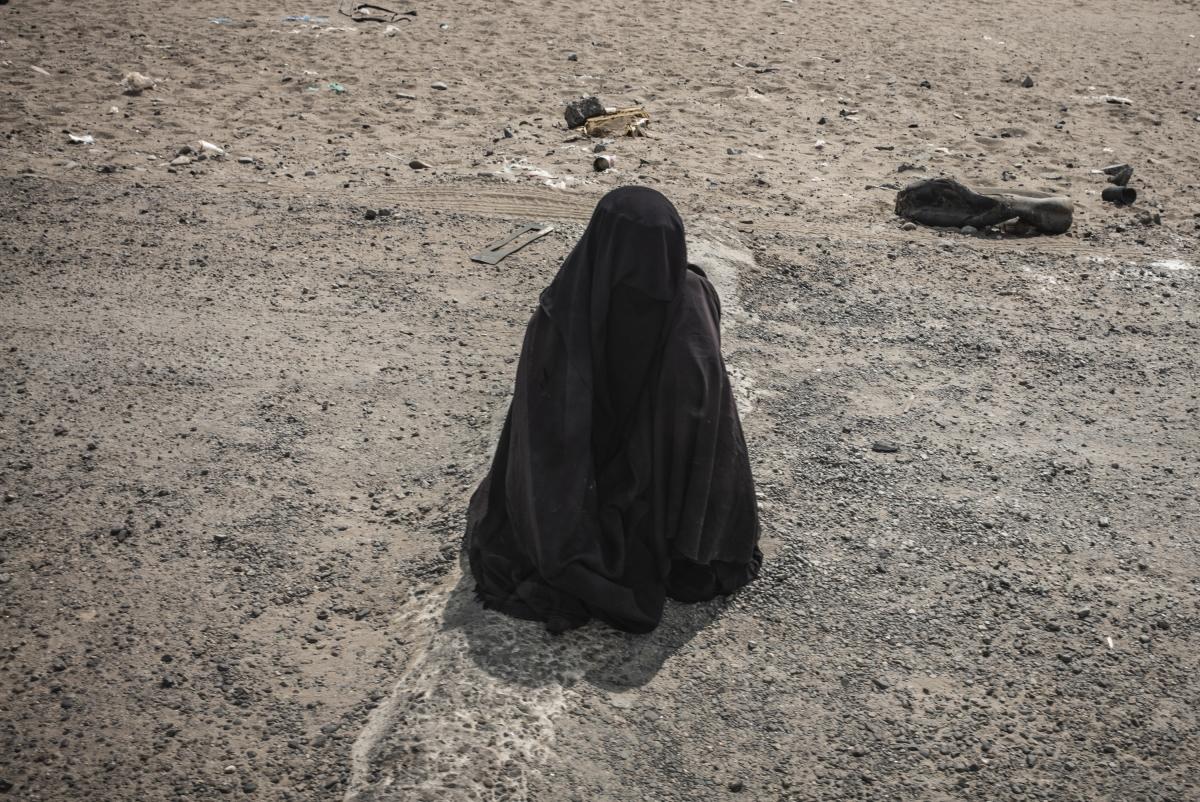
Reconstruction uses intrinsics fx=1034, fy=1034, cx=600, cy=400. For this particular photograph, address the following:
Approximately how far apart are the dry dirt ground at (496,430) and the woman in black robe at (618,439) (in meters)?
0.19

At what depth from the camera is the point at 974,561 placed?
4340mm

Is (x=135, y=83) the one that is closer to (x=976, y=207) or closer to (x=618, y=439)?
(x=976, y=207)

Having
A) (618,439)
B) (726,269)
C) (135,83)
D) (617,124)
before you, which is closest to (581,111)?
(617,124)

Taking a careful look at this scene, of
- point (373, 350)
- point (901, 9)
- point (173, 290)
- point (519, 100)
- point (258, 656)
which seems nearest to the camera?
point (258, 656)

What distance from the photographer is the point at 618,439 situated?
3.92 meters

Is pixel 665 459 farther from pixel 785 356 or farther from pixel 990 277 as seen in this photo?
pixel 990 277

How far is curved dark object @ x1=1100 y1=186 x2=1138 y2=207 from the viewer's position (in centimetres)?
808

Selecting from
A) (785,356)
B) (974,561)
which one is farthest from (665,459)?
(785,356)

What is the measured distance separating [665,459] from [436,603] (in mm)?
1053

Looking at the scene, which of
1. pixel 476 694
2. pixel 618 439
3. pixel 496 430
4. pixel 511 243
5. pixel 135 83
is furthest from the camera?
pixel 135 83

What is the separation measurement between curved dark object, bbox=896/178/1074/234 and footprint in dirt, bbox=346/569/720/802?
482 centimetres

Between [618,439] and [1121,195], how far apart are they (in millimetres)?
6051

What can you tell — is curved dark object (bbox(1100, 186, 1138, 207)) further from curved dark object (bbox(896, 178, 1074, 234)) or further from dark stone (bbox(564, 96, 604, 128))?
dark stone (bbox(564, 96, 604, 128))

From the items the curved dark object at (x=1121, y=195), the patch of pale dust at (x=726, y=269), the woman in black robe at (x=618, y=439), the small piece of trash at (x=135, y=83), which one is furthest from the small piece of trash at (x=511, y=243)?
the small piece of trash at (x=135, y=83)
